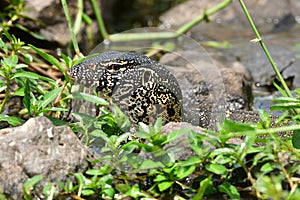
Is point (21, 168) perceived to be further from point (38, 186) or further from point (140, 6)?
point (140, 6)

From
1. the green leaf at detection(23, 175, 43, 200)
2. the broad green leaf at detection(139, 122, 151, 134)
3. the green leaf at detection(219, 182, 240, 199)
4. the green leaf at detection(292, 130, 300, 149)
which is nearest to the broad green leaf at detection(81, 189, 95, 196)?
the green leaf at detection(23, 175, 43, 200)

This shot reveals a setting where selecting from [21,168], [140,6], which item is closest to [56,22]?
[140,6]

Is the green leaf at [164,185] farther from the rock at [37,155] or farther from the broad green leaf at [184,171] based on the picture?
the rock at [37,155]

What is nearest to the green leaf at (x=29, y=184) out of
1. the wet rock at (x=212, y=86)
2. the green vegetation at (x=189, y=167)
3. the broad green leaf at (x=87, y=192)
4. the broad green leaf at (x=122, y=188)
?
the green vegetation at (x=189, y=167)

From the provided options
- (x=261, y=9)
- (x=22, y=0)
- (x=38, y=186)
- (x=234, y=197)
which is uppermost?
(x=22, y=0)

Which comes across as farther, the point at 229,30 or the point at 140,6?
the point at 140,6

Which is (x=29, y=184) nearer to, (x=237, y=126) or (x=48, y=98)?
(x=48, y=98)

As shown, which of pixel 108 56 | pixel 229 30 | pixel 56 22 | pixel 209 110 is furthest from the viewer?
pixel 229 30
